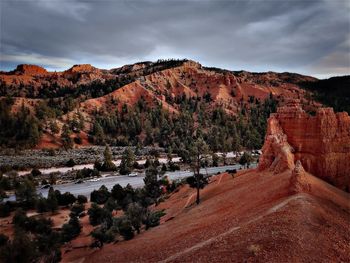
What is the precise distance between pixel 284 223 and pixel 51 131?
373 ft

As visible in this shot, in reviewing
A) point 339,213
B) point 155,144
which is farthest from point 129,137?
point 339,213

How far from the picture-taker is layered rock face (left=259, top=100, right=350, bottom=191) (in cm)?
3288

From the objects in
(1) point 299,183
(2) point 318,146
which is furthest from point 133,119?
(1) point 299,183

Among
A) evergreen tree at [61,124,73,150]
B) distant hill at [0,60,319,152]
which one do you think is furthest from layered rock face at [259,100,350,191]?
evergreen tree at [61,124,73,150]

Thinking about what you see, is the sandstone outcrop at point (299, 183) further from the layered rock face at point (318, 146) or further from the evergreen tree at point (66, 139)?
the evergreen tree at point (66, 139)

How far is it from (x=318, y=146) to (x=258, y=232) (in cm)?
1731

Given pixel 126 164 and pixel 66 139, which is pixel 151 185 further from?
pixel 66 139

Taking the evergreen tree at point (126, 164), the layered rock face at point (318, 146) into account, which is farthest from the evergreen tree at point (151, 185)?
the evergreen tree at point (126, 164)

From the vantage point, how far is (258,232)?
20141mm

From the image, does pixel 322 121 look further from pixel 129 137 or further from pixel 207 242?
pixel 129 137

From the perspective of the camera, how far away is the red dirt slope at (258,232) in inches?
707

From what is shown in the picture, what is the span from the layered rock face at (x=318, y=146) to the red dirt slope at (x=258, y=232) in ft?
11.1

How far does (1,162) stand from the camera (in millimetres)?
92125

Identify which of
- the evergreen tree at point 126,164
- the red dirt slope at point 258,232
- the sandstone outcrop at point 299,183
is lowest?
the evergreen tree at point 126,164
